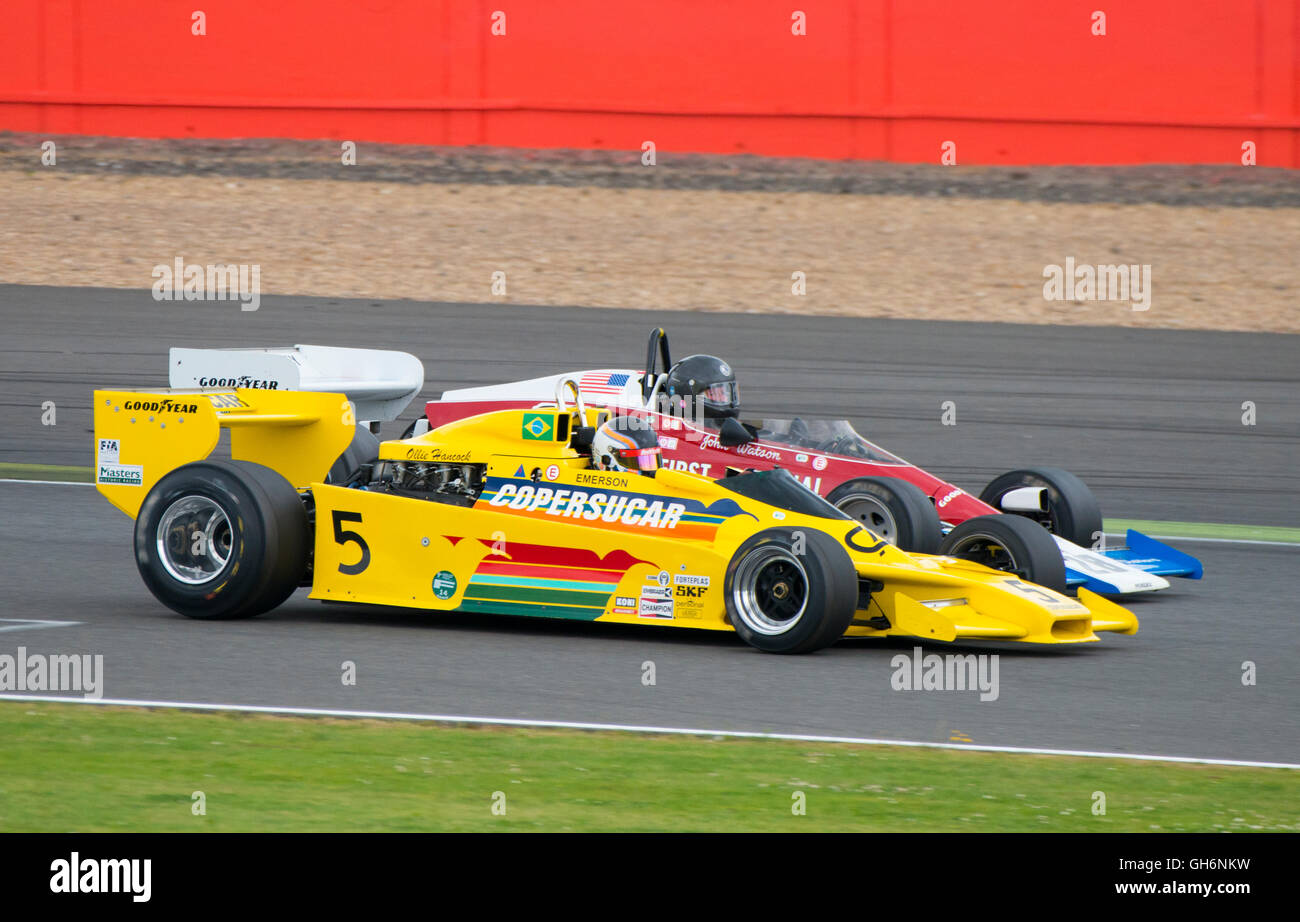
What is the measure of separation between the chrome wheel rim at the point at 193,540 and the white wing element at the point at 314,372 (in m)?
1.59

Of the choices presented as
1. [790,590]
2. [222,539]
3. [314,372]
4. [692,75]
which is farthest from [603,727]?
[692,75]

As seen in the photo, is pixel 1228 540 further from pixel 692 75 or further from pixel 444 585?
pixel 692 75

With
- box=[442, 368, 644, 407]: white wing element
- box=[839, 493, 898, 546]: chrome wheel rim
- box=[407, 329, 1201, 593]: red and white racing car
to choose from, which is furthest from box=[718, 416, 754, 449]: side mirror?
box=[442, 368, 644, 407]: white wing element

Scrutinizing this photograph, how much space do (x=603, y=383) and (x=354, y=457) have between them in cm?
284

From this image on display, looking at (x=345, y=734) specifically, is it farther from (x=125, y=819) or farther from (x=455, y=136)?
(x=455, y=136)

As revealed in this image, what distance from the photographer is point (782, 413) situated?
19203 millimetres

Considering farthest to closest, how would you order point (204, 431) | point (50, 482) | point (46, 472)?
point (46, 472)
point (50, 482)
point (204, 431)

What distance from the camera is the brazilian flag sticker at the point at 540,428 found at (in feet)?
33.7

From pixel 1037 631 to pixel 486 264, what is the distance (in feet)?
54.0

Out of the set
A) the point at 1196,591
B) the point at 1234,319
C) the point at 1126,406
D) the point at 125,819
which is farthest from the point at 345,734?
the point at 1234,319

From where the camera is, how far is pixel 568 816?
6.71m

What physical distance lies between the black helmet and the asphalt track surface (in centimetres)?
261

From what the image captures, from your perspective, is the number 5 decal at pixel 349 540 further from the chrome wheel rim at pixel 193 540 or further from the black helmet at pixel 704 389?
the black helmet at pixel 704 389

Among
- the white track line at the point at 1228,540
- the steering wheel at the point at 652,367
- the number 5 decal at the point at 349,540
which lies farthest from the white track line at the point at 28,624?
the white track line at the point at 1228,540
